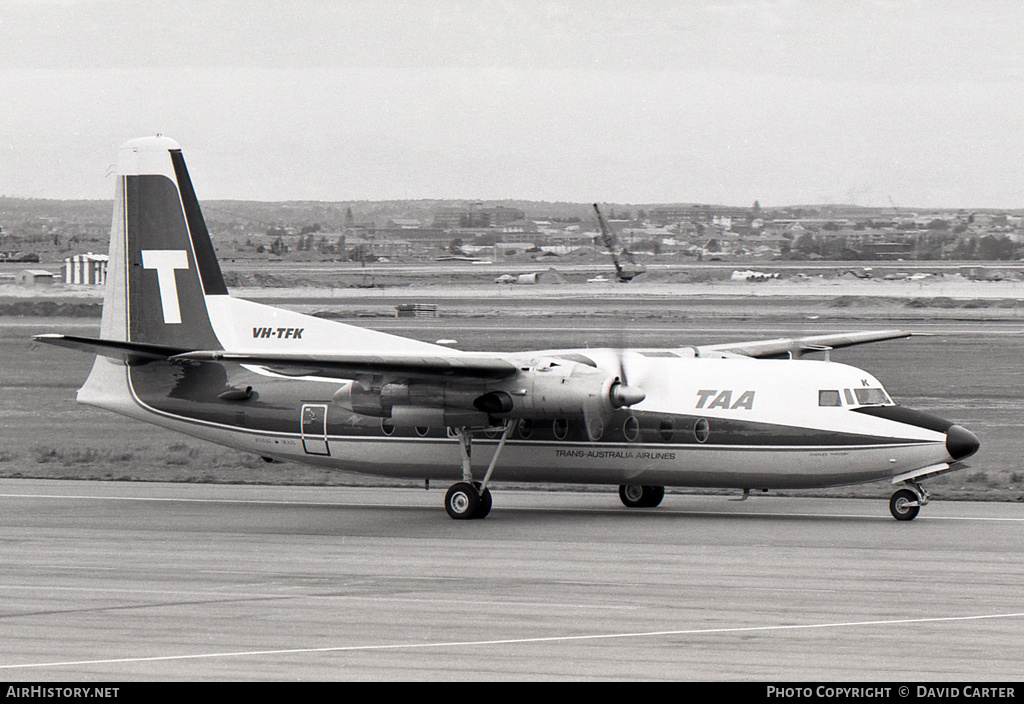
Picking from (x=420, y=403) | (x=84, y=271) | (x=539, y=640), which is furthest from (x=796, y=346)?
(x=84, y=271)

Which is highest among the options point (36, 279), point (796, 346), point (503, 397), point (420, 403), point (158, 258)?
point (158, 258)

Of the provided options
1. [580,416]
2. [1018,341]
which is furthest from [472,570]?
[1018,341]

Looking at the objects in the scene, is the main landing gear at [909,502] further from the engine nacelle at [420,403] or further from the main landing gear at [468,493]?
the engine nacelle at [420,403]

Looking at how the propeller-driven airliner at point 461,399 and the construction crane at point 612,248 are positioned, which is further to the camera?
the construction crane at point 612,248

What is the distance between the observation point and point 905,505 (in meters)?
23.0

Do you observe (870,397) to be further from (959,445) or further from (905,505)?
(905,505)

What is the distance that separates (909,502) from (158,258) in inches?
618

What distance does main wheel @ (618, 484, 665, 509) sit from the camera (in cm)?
2555

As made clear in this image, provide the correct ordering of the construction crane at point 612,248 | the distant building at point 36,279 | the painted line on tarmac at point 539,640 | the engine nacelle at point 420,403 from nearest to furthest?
the painted line on tarmac at point 539,640 < the engine nacelle at point 420,403 < the construction crane at point 612,248 < the distant building at point 36,279

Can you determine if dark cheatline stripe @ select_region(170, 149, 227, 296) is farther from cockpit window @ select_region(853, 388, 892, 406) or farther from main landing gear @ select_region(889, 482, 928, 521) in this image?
main landing gear @ select_region(889, 482, 928, 521)

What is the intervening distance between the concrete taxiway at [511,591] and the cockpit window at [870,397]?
2085 millimetres

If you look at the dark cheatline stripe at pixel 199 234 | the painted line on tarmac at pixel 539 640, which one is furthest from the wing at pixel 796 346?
the painted line on tarmac at pixel 539 640

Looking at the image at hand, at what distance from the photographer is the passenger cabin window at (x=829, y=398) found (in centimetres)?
2302
